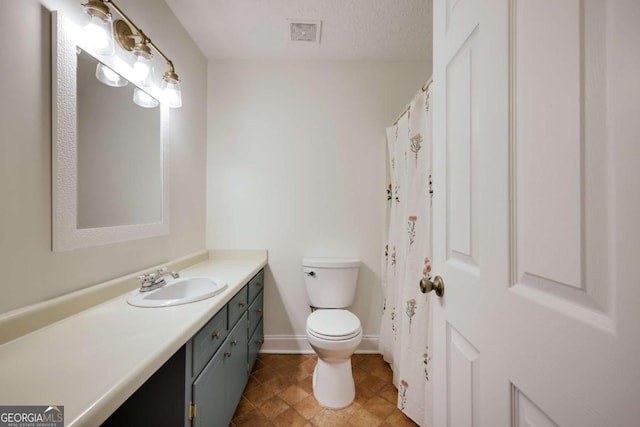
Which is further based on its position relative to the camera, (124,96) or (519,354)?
(124,96)

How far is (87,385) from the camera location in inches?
20.8

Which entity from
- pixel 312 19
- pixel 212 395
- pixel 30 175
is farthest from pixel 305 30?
pixel 212 395

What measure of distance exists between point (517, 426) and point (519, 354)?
0.15 metres

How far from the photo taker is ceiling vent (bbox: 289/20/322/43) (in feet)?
5.18

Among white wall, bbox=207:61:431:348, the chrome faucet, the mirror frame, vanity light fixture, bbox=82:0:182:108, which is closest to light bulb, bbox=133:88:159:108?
vanity light fixture, bbox=82:0:182:108

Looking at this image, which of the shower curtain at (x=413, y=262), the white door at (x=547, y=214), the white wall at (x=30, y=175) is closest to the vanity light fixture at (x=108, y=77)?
the white wall at (x=30, y=175)

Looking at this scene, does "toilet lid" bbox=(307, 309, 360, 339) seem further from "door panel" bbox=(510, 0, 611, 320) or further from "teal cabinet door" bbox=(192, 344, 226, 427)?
"door panel" bbox=(510, 0, 611, 320)

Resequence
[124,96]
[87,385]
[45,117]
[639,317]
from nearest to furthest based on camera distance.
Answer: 1. [639,317]
2. [87,385]
3. [45,117]
4. [124,96]

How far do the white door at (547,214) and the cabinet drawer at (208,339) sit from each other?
85 cm

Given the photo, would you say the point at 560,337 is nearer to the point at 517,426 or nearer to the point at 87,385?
the point at 517,426

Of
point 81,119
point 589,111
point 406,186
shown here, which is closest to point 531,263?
point 589,111

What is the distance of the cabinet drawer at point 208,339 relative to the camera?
0.87 meters

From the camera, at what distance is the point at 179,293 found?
1.27 meters

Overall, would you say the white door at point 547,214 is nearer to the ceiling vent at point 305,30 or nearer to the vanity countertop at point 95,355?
the vanity countertop at point 95,355
